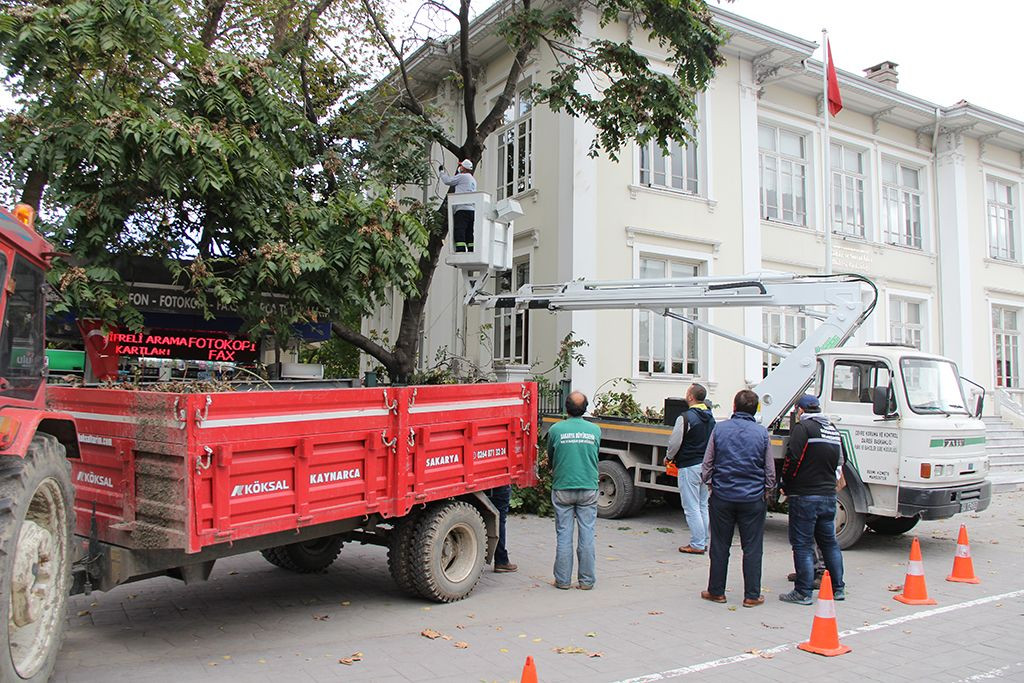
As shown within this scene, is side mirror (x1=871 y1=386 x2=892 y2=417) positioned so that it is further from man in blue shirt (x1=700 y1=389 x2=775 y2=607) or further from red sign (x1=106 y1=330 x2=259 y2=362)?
red sign (x1=106 y1=330 x2=259 y2=362)

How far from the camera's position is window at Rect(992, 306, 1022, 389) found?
22.5 meters

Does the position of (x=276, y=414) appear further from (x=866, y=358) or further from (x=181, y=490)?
(x=866, y=358)

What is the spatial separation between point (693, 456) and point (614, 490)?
2.55 meters

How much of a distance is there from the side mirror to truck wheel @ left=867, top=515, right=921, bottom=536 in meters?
2.03

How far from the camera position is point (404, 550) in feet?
22.4

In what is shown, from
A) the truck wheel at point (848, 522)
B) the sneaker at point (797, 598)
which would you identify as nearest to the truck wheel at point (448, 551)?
the sneaker at point (797, 598)

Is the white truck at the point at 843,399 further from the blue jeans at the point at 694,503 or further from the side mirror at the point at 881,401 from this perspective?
the blue jeans at the point at 694,503

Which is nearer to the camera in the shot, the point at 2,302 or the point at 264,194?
the point at 2,302

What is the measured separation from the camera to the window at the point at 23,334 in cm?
455

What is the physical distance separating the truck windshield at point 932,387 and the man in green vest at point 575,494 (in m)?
4.19

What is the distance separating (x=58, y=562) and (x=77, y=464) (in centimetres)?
109

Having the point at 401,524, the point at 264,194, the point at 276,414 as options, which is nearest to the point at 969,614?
the point at 401,524

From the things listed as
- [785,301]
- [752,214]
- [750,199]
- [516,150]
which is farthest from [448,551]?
[750,199]

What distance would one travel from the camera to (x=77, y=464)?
5547 millimetres
